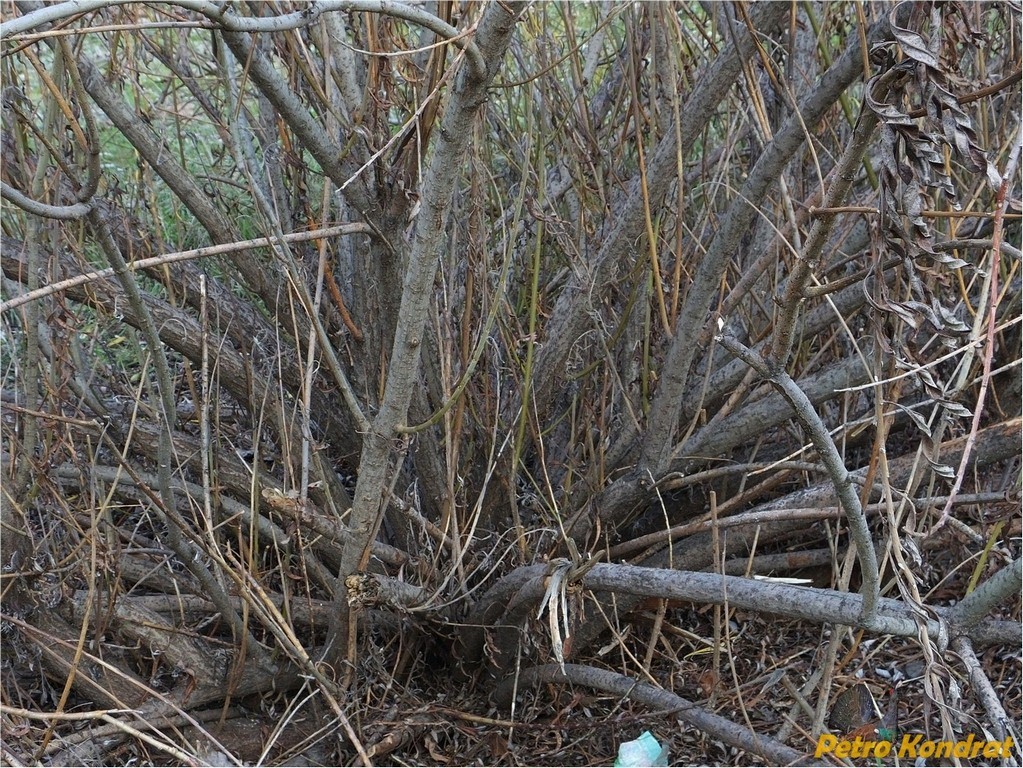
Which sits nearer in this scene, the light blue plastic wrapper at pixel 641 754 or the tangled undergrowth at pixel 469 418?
the tangled undergrowth at pixel 469 418

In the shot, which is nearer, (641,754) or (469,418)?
(641,754)

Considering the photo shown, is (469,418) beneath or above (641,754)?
above

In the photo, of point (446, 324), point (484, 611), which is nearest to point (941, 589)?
point (484, 611)

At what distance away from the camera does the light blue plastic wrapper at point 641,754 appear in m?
2.28

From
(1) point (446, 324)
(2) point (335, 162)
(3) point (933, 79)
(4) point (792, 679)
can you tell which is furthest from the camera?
(4) point (792, 679)

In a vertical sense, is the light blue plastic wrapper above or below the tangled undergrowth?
below

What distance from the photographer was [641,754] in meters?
2.29

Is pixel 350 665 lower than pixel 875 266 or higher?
lower

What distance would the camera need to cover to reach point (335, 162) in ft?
6.47

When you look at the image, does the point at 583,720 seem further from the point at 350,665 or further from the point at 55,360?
the point at 55,360

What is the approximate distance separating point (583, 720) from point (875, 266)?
6.00ft

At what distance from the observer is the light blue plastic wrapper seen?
7.47ft

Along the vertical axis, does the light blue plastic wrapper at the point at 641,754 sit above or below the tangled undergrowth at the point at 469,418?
below

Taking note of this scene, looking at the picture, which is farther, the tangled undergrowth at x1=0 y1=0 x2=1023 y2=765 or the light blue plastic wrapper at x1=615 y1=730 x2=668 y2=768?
the light blue plastic wrapper at x1=615 y1=730 x2=668 y2=768
